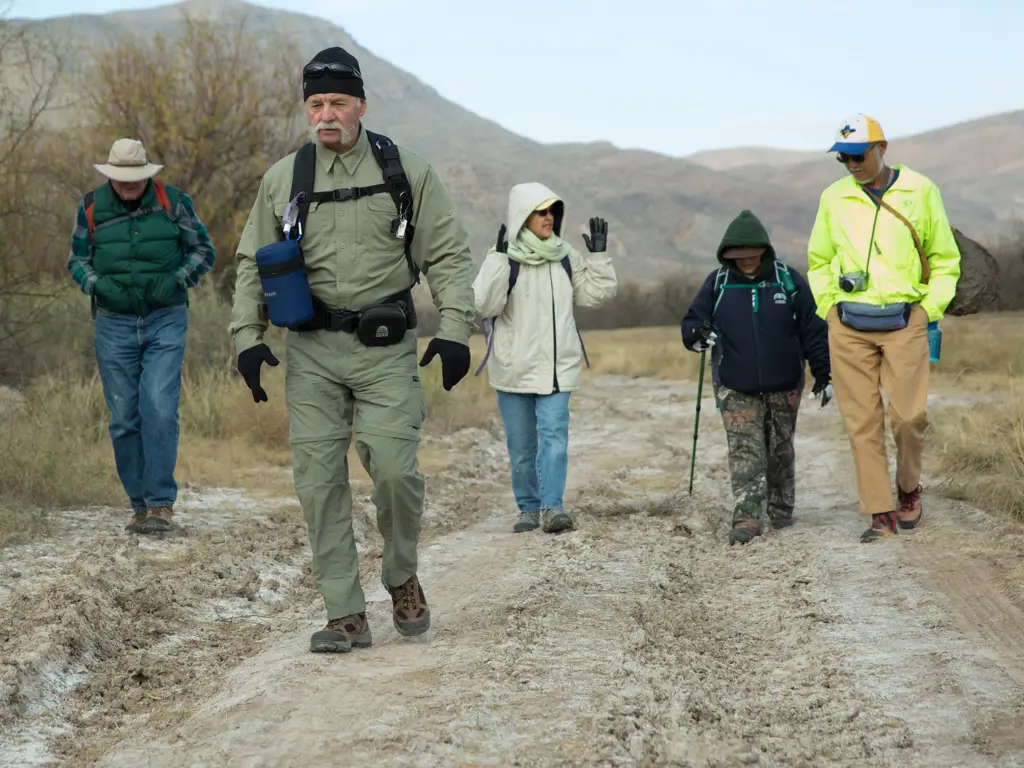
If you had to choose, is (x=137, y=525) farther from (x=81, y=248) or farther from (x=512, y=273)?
(x=512, y=273)

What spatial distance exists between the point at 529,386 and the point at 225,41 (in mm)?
12330

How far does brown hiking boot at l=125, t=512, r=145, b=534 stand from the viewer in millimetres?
8156

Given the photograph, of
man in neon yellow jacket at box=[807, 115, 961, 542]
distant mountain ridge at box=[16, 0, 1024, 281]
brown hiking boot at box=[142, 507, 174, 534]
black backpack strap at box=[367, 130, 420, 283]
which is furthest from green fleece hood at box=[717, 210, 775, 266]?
distant mountain ridge at box=[16, 0, 1024, 281]

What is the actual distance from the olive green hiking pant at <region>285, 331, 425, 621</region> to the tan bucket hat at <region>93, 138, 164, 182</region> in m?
2.92

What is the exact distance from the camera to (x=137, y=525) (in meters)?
8.18

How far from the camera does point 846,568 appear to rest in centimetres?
715

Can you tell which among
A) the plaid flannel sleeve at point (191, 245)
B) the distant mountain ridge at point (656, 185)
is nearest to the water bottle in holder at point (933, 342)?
the plaid flannel sleeve at point (191, 245)

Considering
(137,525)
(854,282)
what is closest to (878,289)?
(854,282)

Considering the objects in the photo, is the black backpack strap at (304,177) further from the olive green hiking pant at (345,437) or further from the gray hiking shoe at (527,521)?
the gray hiking shoe at (527,521)

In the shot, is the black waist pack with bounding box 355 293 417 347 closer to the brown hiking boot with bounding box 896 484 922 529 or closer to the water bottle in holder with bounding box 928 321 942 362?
the water bottle in holder with bounding box 928 321 942 362

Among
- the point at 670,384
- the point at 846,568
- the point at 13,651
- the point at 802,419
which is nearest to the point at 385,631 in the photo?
the point at 13,651

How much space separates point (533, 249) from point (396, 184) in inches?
133

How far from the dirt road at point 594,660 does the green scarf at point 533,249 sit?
176 centimetres

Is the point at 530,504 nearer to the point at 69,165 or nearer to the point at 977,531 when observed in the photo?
the point at 977,531
